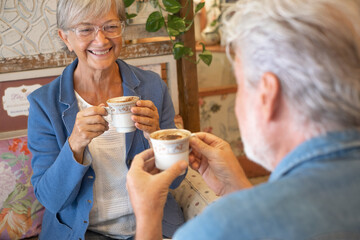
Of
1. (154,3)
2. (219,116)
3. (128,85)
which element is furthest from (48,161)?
(219,116)

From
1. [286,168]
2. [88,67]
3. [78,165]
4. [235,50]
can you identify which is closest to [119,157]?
[78,165]

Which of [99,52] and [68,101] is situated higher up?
[99,52]

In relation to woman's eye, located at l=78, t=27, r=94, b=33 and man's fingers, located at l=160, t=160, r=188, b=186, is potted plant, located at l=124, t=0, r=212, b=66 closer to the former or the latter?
woman's eye, located at l=78, t=27, r=94, b=33

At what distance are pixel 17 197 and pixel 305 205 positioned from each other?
166cm

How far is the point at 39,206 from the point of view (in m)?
2.01

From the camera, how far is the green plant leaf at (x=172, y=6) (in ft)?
7.42

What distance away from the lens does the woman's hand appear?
157 centimetres

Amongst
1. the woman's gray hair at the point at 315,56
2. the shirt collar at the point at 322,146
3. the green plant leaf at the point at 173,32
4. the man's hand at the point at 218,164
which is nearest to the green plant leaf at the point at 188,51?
the green plant leaf at the point at 173,32

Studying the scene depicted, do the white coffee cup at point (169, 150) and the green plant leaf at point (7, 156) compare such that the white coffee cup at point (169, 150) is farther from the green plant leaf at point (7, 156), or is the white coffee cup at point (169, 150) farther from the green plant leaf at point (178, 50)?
the green plant leaf at point (178, 50)

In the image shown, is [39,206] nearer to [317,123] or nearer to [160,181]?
[160,181]

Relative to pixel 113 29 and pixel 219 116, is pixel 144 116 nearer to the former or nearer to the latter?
pixel 113 29

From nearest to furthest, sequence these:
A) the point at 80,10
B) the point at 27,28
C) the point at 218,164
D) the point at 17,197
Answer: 1. the point at 218,164
2. the point at 80,10
3. the point at 17,197
4. the point at 27,28

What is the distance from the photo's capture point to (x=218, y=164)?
4.59ft

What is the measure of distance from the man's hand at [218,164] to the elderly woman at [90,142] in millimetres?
255
